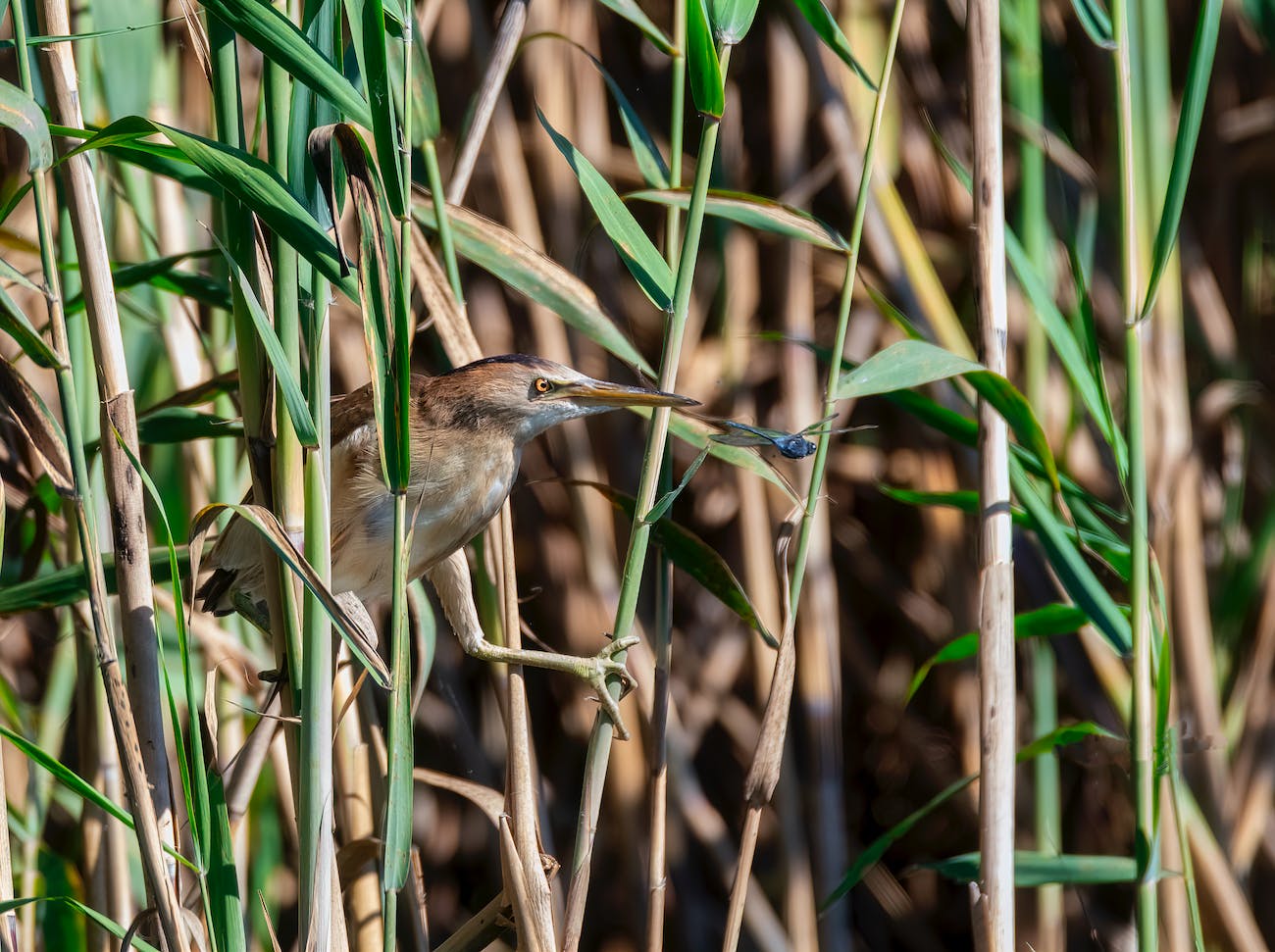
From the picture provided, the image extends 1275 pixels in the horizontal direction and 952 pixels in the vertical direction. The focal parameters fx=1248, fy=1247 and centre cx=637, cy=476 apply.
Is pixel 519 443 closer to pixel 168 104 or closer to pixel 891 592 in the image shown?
pixel 168 104

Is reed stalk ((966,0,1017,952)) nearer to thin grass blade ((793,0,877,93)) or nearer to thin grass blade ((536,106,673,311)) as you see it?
thin grass blade ((793,0,877,93))

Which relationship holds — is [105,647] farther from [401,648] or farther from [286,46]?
[286,46]

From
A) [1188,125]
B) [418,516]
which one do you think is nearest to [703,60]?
[1188,125]

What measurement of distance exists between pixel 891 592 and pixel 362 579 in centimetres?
93

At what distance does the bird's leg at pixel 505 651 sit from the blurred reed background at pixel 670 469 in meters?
0.03

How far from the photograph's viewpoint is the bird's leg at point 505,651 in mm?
959

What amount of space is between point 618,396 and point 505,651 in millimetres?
245

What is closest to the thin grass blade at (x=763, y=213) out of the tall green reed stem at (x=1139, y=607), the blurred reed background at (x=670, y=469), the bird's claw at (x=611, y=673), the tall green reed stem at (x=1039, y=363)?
the blurred reed background at (x=670, y=469)

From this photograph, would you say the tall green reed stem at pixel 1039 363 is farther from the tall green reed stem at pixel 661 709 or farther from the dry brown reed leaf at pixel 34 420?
the dry brown reed leaf at pixel 34 420

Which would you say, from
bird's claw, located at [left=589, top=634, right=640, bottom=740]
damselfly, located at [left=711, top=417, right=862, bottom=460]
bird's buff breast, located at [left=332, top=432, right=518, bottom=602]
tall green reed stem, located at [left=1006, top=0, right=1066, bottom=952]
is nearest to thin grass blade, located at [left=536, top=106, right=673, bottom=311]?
damselfly, located at [left=711, top=417, right=862, bottom=460]

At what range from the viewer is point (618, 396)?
1.09 m

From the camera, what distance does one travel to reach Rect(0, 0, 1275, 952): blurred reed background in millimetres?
809

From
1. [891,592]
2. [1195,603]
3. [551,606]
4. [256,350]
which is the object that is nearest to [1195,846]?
[1195,603]

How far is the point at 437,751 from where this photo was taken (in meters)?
1.95
